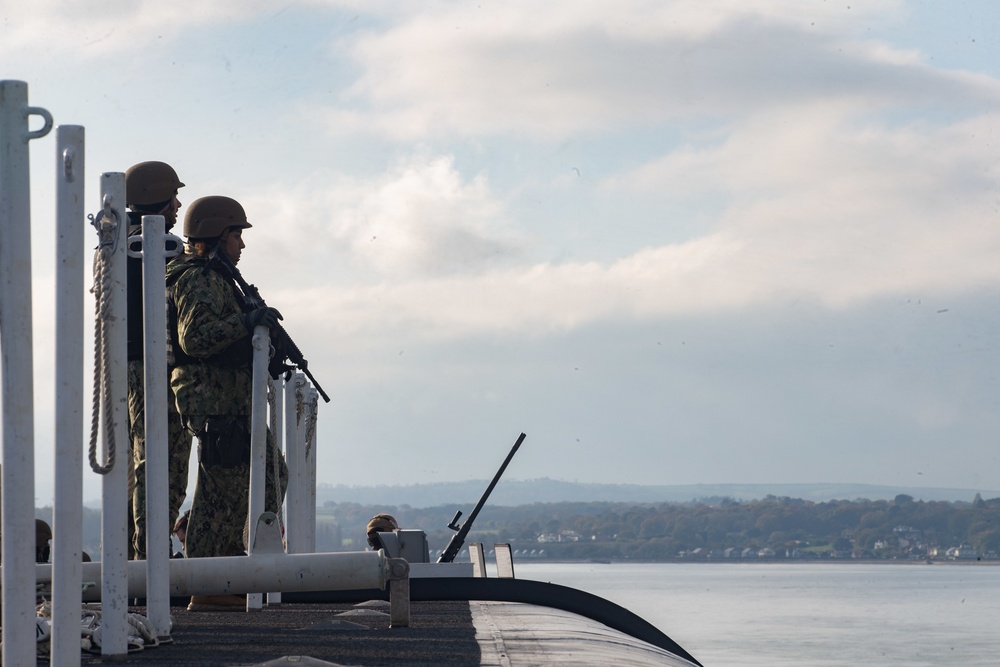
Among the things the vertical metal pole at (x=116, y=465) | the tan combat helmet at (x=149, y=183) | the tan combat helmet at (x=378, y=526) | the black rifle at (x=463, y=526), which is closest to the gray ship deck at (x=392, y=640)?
the vertical metal pole at (x=116, y=465)

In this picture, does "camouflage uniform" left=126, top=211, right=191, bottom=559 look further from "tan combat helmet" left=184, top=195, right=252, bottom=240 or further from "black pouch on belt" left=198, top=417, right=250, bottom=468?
"tan combat helmet" left=184, top=195, right=252, bottom=240

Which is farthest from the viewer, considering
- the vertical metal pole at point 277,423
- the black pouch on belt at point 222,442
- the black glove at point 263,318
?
the vertical metal pole at point 277,423

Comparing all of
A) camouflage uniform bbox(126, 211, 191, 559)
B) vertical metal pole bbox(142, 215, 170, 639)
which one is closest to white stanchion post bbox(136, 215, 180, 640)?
vertical metal pole bbox(142, 215, 170, 639)

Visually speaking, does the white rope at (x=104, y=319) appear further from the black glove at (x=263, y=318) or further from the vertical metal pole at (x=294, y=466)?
the vertical metal pole at (x=294, y=466)

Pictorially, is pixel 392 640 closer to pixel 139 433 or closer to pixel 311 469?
pixel 139 433

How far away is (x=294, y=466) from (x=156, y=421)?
3872mm

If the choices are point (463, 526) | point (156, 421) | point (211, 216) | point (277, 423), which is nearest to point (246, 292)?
point (211, 216)

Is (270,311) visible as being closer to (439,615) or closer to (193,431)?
(193,431)

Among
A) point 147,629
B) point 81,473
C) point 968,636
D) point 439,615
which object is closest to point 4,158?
point 81,473

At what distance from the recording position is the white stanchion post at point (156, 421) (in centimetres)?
593

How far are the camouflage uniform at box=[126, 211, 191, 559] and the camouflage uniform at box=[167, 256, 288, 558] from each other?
0.52ft

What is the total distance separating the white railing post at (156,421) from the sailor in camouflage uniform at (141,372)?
6.73ft

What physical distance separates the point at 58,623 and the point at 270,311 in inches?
122

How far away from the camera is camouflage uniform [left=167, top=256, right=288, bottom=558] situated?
8266mm
